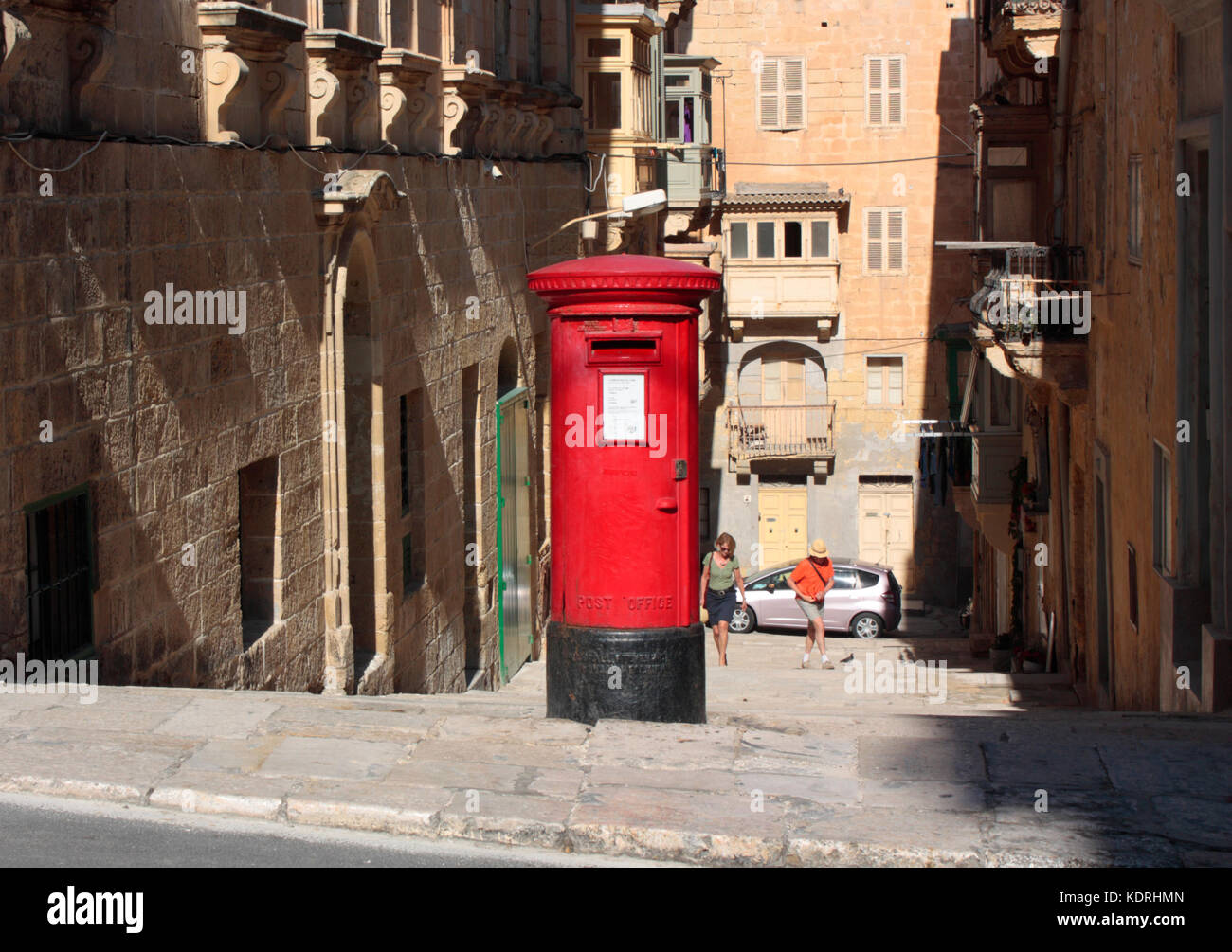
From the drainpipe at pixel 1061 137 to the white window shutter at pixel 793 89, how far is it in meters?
18.4

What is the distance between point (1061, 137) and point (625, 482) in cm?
1190

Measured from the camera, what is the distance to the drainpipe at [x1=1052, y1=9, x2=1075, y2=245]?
17.0 meters

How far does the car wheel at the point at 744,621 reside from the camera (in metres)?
28.6

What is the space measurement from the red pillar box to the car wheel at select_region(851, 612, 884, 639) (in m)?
21.1

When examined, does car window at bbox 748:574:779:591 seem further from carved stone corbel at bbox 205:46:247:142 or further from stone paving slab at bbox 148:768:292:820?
stone paving slab at bbox 148:768:292:820

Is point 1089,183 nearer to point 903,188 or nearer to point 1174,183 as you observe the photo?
point 1174,183

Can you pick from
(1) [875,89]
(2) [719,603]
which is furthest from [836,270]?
(2) [719,603]

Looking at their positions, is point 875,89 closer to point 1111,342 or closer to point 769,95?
point 769,95

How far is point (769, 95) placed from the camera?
120ft

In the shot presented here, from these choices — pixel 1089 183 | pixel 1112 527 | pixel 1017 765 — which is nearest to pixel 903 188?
pixel 1089 183

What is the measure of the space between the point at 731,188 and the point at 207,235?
28.7m

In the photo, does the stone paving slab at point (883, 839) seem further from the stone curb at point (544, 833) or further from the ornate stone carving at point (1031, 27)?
the ornate stone carving at point (1031, 27)

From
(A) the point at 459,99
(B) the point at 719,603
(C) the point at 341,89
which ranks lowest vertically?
(B) the point at 719,603

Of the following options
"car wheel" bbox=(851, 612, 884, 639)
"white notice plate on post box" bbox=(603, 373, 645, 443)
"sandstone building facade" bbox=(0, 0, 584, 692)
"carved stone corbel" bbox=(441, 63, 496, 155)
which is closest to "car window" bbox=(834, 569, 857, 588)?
"car wheel" bbox=(851, 612, 884, 639)
